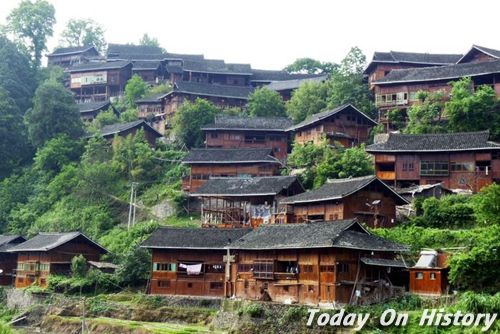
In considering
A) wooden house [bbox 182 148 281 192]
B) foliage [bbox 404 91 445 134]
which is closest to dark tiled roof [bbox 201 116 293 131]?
wooden house [bbox 182 148 281 192]

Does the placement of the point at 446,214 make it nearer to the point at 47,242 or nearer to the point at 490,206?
the point at 490,206

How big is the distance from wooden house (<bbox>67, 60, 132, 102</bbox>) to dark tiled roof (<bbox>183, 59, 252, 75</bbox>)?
896cm

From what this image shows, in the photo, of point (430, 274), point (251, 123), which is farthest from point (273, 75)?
point (430, 274)

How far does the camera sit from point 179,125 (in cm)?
7338

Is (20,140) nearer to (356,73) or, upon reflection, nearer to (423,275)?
(356,73)

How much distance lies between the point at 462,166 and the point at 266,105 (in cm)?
2734

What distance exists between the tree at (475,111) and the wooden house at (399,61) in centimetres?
1440

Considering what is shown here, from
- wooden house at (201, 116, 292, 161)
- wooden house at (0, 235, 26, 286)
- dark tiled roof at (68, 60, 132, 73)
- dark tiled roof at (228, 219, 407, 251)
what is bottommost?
wooden house at (0, 235, 26, 286)

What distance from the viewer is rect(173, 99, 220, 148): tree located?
239 ft

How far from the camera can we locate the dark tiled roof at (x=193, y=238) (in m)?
47.7

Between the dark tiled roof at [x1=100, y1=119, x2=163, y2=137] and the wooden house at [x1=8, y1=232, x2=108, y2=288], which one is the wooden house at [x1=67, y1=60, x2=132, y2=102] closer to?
the dark tiled roof at [x1=100, y1=119, x2=163, y2=137]

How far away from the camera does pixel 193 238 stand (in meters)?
48.8

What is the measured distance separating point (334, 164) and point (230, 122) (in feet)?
55.7

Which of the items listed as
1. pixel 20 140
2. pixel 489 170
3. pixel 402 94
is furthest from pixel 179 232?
pixel 20 140
